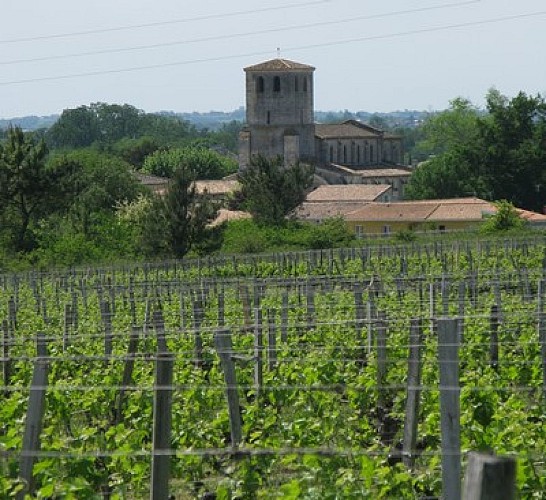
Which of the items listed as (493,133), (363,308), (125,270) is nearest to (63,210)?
(125,270)

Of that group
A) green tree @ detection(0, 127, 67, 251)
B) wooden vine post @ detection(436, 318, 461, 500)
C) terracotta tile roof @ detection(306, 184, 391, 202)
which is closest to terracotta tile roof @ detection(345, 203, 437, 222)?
terracotta tile roof @ detection(306, 184, 391, 202)

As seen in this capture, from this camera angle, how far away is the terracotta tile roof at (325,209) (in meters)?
70.7

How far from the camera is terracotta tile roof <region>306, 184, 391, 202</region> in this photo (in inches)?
3004

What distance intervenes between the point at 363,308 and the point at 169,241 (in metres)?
24.4

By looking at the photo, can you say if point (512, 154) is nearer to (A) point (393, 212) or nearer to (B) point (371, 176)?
(A) point (393, 212)

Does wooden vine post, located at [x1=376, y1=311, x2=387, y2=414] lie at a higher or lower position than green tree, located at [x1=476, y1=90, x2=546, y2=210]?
lower

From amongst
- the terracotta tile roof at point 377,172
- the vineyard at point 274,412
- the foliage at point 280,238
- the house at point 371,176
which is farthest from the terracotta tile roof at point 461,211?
the vineyard at point 274,412

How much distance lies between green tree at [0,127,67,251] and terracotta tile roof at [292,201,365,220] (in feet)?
82.4

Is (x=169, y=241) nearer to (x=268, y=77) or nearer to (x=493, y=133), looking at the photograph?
(x=493, y=133)

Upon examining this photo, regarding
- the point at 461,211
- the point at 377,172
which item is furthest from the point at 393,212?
the point at 377,172

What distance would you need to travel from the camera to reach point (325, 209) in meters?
72.9

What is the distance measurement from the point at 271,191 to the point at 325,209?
1713 cm

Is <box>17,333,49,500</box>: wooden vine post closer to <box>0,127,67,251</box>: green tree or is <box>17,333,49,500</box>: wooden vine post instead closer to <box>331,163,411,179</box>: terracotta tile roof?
<box>0,127,67,251</box>: green tree

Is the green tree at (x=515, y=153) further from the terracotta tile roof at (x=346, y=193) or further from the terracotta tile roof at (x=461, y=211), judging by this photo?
the terracotta tile roof at (x=346, y=193)
